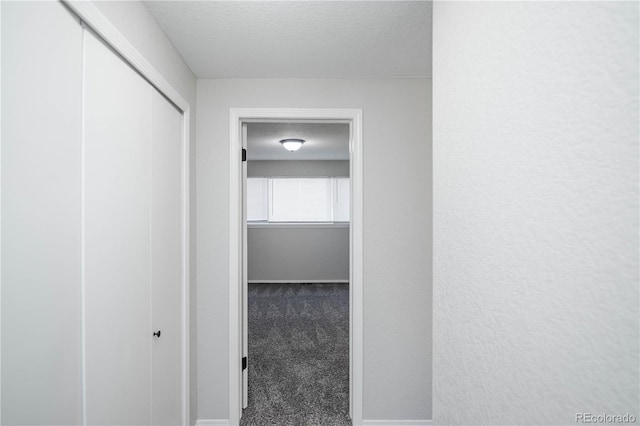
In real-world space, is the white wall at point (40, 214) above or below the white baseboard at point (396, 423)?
above

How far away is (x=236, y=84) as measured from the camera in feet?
7.66

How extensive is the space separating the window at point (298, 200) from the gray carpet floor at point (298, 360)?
1.80 metres

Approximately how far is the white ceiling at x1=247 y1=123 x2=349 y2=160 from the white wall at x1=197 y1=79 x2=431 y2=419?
5.06 feet

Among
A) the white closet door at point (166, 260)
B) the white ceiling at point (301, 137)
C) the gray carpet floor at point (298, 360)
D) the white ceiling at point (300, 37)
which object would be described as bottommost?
the gray carpet floor at point (298, 360)

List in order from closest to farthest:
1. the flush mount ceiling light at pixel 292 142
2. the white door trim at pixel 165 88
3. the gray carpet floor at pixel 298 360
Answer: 1. the white door trim at pixel 165 88
2. the gray carpet floor at pixel 298 360
3. the flush mount ceiling light at pixel 292 142

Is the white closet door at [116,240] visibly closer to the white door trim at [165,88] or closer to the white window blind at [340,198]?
the white door trim at [165,88]

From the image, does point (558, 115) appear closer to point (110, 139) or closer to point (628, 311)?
point (628, 311)

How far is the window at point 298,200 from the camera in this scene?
6930 mm

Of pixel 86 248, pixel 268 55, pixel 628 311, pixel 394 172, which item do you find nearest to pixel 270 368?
pixel 394 172

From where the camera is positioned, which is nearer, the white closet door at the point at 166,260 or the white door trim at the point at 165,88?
the white door trim at the point at 165,88

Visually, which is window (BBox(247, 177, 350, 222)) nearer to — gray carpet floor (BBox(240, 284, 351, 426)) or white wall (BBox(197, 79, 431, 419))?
gray carpet floor (BBox(240, 284, 351, 426))

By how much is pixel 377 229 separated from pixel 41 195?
6.12 ft

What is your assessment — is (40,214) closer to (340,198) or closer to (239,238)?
(239,238)

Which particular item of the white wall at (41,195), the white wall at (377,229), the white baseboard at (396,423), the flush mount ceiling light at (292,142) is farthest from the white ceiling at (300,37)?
the flush mount ceiling light at (292,142)
